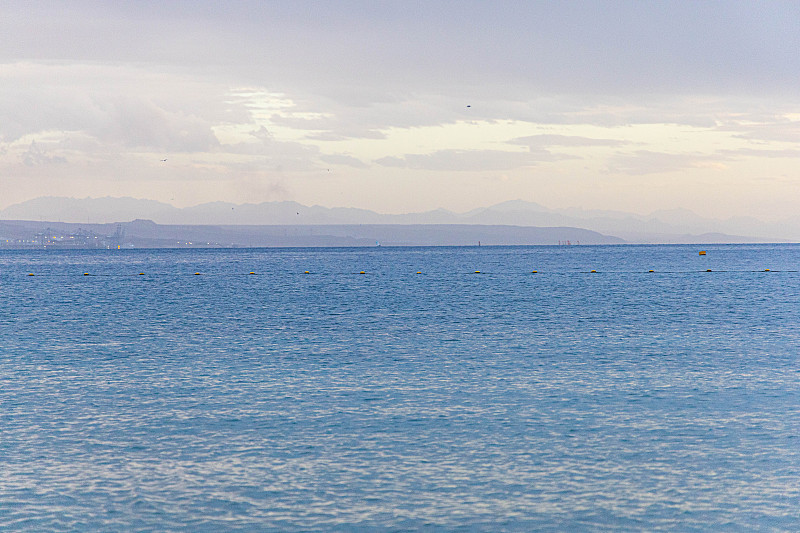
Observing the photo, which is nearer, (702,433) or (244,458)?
(244,458)

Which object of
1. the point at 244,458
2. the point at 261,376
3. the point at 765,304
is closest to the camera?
the point at 244,458

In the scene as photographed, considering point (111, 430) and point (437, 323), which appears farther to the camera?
point (437, 323)

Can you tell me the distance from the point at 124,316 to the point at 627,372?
158 ft

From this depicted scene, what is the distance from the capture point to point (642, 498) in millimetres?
18641

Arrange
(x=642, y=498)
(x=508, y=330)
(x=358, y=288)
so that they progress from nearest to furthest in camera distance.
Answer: (x=642, y=498), (x=508, y=330), (x=358, y=288)

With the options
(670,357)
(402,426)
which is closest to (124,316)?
(670,357)

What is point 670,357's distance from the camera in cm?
4234

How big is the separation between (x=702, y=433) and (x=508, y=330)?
105 feet

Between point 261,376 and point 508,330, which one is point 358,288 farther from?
point 261,376

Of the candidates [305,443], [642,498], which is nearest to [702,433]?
[642,498]

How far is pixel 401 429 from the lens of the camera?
82.6ft

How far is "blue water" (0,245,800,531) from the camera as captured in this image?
707 inches

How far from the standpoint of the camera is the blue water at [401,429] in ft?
58.9

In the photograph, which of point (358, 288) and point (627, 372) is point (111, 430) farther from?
point (358, 288)
